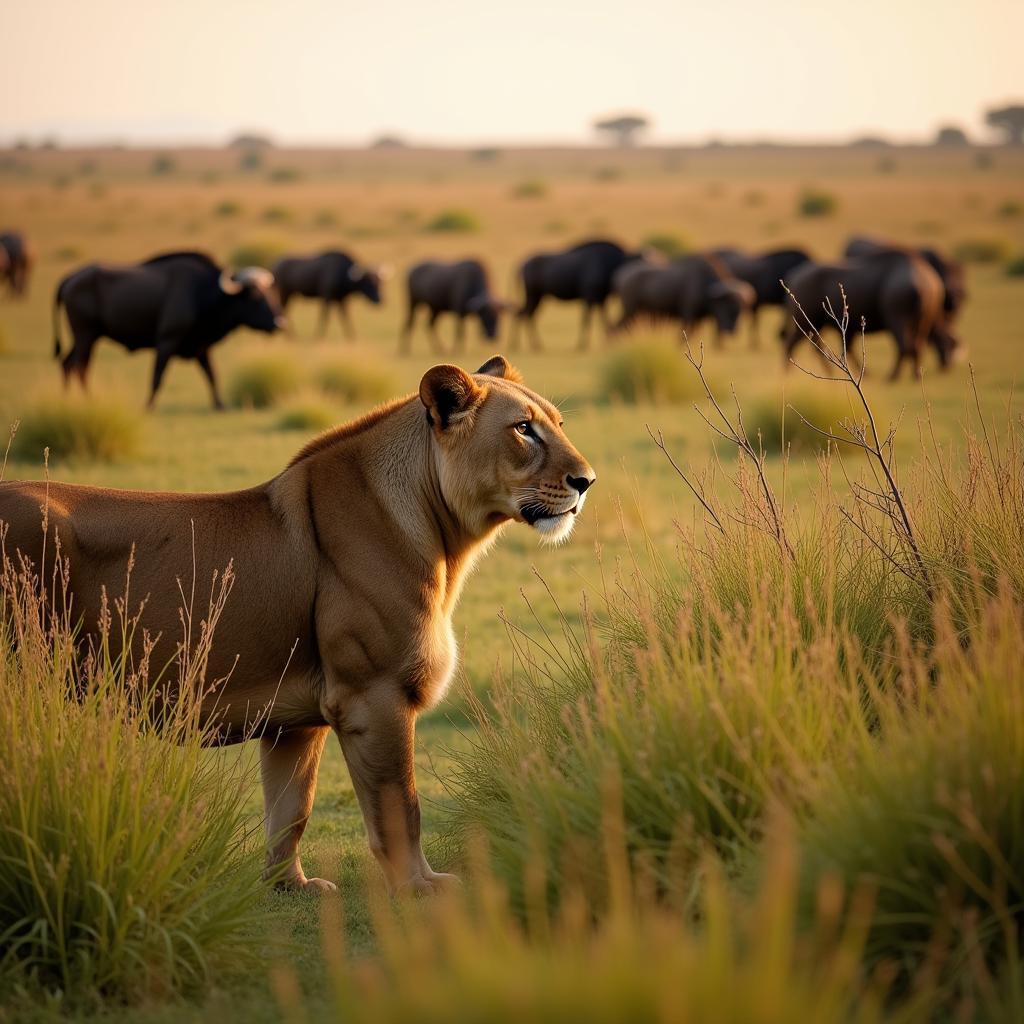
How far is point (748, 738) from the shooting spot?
3953mm

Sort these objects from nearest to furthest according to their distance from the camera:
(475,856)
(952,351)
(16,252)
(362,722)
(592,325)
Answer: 1. (475,856)
2. (362,722)
3. (952,351)
4. (592,325)
5. (16,252)

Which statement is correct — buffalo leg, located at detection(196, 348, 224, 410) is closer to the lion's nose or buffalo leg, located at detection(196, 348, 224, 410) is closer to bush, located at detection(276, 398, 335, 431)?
bush, located at detection(276, 398, 335, 431)

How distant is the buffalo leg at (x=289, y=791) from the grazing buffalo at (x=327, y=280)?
26.2 meters

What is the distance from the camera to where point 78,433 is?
15.3m

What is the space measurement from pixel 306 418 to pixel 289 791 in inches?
488

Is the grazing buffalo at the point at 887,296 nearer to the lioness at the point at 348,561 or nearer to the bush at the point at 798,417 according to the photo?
the bush at the point at 798,417

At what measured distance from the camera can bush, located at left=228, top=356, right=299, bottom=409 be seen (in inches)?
778

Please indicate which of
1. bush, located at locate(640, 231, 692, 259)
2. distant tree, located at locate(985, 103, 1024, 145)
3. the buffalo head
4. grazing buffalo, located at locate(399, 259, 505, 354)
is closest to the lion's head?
the buffalo head

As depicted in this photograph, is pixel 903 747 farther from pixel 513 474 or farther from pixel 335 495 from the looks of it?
pixel 335 495

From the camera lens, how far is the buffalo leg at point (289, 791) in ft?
18.0

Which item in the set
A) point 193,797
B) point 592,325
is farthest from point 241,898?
point 592,325

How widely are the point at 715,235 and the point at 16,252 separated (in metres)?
28.2

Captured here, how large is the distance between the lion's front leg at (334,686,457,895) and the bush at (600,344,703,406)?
46.5 ft

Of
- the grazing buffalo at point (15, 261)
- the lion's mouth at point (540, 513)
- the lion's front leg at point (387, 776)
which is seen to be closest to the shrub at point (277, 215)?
the grazing buffalo at point (15, 261)
